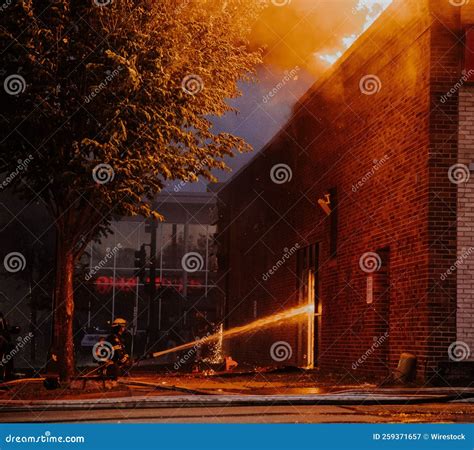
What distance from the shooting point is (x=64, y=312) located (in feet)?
54.1

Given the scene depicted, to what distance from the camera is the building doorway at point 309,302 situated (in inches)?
928

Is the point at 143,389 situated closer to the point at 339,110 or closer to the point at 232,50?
the point at 232,50

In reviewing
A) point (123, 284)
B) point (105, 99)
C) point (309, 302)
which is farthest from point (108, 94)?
point (123, 284)

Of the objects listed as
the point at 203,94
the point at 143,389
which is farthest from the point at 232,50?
the point at 143,389

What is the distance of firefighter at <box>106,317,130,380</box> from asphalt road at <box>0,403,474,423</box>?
3047 millimetres

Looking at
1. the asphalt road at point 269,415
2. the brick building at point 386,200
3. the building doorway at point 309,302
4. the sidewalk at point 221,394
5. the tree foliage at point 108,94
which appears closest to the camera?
the asphalt road at point 269,415

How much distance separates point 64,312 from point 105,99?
13.8 feet

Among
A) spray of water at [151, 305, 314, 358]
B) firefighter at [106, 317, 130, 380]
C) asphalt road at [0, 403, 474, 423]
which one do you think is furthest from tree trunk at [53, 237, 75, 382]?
asphalt road at [0, 403, 474, 423]

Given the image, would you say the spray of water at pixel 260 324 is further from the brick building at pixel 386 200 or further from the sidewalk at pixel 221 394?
the sidewalk at pixel 221 394

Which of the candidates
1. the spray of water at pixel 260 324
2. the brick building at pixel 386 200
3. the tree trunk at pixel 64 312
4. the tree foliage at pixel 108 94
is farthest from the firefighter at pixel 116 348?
the brick building at pixel 386 200

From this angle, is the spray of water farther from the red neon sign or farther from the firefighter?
the red neon sign

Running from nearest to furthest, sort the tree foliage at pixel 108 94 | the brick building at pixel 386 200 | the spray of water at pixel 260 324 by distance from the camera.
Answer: the tree foliage at pixel 108 94 → the brick building at pixel 386 200 → the spray of water at pixel 260 324

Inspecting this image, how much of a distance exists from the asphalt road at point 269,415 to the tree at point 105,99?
4358mm

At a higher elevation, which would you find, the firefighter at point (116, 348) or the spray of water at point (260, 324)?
the spray of water at point (260, 324)
